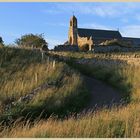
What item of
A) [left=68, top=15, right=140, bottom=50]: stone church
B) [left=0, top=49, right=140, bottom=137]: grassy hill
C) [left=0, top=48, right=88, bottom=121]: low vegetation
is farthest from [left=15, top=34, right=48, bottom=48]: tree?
[left=0, top=48, right=88, bottom=121]: low vegetation

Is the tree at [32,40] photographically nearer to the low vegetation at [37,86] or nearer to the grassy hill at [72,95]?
the grassy hill at [72,95]

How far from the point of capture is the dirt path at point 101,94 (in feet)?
63.1

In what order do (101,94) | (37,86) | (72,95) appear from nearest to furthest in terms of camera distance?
1. (72,95)
2. (37,86)
3. (101,94)

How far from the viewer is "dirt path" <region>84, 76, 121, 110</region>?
19.2 m

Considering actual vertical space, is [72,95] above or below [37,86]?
below

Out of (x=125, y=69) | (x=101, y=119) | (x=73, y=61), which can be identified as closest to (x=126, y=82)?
(x=125, y=69)

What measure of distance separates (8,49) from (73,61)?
706cm

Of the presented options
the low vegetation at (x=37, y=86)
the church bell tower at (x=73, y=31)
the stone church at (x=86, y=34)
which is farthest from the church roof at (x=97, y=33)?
the low vegetation at (x=37, y=86)

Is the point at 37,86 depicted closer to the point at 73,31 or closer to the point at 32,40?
the point at 32,40

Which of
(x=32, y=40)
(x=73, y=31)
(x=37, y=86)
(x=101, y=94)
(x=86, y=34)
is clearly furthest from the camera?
(x=73, y=31)

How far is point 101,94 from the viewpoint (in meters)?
22.3

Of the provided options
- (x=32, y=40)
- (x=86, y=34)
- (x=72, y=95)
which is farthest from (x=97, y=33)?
(x=72, y=95)

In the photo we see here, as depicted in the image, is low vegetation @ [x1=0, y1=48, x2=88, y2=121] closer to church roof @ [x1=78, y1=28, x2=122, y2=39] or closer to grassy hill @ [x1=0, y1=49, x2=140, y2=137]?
grassy hill @ [x1=0, y1=49, x2=140, y2=137]

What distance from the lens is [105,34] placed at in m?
108
